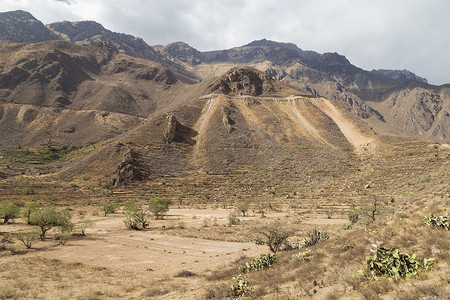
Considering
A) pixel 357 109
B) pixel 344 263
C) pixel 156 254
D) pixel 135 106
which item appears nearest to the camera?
pixel 344 263

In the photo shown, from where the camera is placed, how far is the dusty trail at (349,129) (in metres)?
63.2

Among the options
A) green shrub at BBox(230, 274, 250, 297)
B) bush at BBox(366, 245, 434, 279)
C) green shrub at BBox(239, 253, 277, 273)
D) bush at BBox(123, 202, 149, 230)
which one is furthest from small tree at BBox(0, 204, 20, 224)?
bush at BBox(366, 245, 434, 279)

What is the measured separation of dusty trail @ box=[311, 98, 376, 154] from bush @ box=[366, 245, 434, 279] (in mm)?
63312

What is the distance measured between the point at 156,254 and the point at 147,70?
171 meters

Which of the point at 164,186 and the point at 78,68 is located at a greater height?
the point at 78,68

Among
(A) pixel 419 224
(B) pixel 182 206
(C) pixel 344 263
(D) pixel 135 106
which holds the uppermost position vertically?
(D) pixel 135 106

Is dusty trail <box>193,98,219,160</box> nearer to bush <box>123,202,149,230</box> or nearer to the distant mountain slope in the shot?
bush <box>123,202,149,230</box>

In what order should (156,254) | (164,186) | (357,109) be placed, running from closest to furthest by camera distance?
(156,254), (164,186), (357,109)

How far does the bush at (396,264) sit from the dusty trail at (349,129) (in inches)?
2493

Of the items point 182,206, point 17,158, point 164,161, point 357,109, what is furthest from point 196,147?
point 357,109

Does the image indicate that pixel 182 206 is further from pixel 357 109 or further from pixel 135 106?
pixel 357 109

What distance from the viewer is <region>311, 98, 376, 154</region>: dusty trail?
6322cm

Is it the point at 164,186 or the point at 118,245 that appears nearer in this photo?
the point at 118,245

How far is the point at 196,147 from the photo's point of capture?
215 ft
